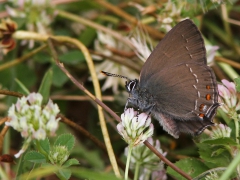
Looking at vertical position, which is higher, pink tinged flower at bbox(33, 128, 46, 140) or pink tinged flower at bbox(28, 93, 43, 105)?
pink tinged flower at bbox(28, 93, 43, 105)

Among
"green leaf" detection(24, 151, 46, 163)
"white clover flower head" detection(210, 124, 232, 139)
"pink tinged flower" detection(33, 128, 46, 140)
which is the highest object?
"pink tinged flower" detection(33, 128, 46, 140)

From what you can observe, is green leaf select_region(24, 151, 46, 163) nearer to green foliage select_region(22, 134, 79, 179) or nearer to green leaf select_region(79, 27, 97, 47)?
green foliage select_region(22, 134, 79, 179)

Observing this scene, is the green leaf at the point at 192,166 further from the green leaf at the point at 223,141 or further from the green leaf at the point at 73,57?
the green leaf at the point at 73,57

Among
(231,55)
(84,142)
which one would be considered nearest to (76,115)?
(84,142)

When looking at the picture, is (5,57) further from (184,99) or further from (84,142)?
(184,99)

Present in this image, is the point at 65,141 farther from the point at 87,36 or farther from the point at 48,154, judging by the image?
the point at 87,36

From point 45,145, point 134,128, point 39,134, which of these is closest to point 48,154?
point 45,145


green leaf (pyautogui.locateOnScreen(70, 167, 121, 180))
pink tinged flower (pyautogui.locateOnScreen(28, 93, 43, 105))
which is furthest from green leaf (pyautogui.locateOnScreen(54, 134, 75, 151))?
green leaf (pyautogui.locateOnScreen(70, 167, 121, 180))
